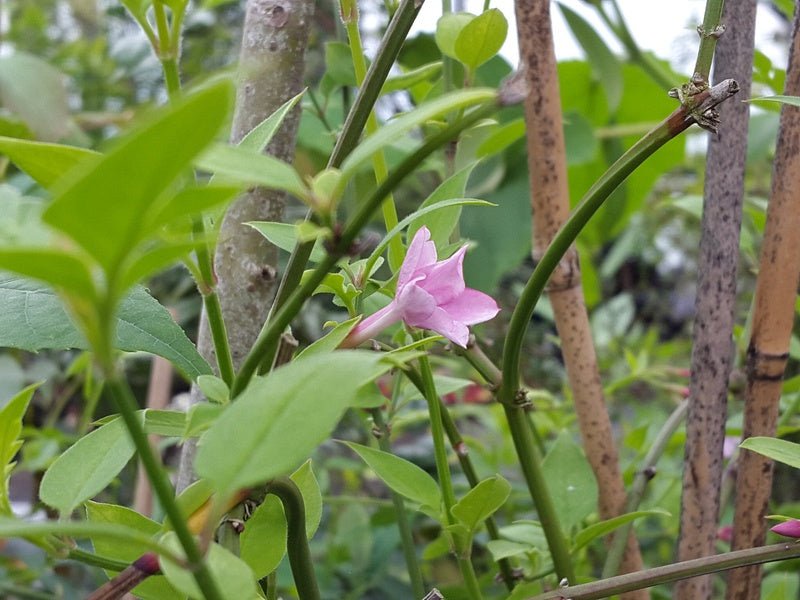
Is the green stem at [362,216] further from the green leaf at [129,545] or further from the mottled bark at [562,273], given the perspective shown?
the mottled bark at [562,273]

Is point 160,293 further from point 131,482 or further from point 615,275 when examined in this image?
point 615,275

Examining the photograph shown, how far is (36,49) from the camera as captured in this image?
1.24m

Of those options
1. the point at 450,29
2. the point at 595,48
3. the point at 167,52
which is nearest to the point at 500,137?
the point at 595,48

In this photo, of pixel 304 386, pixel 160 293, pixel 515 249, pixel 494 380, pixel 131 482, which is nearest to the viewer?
pixel 304 386

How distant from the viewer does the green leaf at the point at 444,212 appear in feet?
0.79

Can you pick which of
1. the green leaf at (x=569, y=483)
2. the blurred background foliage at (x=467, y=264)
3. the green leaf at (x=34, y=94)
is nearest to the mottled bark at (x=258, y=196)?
the blurred background foliage at (x=467, y=264)

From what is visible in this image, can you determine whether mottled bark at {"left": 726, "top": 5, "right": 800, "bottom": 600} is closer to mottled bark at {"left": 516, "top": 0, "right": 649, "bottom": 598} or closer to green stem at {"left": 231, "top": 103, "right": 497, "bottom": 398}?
mottled bark at {"left": 516, "top": 0, "right": 649, "bottom": 598}

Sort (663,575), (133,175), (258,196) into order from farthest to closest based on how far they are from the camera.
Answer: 1. (258,196)
2. (663,575)
3. (133,175)

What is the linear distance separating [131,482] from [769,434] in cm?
67

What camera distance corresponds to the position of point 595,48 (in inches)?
19.8

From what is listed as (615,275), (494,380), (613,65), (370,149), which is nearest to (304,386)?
(370,149)

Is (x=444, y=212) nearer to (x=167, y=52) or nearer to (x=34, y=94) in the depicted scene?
(x=167, y=52)

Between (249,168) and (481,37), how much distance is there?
165 millimetres

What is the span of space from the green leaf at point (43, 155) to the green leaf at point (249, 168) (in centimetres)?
3
